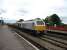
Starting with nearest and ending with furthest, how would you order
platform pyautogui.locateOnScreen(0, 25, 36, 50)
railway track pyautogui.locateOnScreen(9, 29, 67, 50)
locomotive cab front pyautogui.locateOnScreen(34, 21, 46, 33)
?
platform pyautogui.locateOnScreen(0, 25, 36, 50) → railway track pyautogui.locateOnScreen(9, 29, 67, 50) → locomotive cab front pyautogui.locateOnScreen(34, 21, 46, 33)

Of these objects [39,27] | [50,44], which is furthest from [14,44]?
[39,27]

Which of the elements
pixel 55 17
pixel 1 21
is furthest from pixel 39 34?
pixel 1 21

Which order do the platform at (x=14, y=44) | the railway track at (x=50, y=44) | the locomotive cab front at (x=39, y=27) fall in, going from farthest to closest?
the locomotive cab front at (x=39, y=27)
the railway track at (x=50, y=44)
the platform at (x=14, y=44)

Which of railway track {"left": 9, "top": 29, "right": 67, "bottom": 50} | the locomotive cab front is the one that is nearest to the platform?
railway track {"left": 9, "top": 29, "right": 67, "bottom": 50}

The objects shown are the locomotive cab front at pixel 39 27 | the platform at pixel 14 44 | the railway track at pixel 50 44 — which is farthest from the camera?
the locomotive cab front at pixel 39 27

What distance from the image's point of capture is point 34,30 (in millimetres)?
40156

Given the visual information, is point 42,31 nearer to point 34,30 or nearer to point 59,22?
point 34,30

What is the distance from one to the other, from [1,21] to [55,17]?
84.3m

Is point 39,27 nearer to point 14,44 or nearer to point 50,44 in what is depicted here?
point 50,44

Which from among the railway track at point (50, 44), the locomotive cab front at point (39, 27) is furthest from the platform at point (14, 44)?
the locomotive cab front at point (39, 27)

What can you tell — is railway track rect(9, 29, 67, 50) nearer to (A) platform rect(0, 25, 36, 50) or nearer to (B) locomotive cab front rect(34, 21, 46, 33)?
(A) platform rect(0, 25, 36, 50)

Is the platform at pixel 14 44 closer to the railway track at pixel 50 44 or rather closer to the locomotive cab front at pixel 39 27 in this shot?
the railway track at pixel 50 44

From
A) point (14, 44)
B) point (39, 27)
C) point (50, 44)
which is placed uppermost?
point (39, 27)

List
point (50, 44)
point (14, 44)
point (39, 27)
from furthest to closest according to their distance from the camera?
point (39, 27) < point (50, 44) < point (14, 44)
